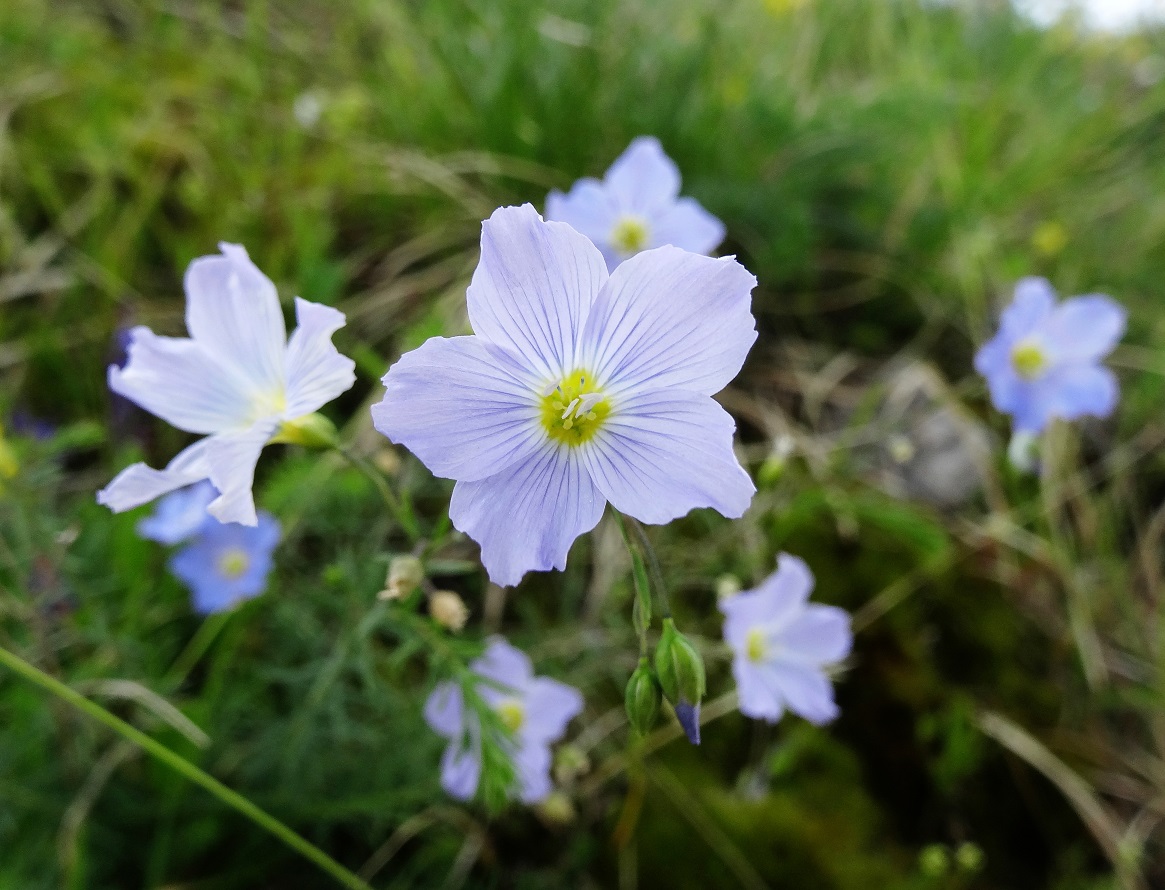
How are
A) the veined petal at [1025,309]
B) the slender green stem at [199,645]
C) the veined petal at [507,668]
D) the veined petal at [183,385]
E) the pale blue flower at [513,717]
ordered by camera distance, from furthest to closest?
the veined petal at [1025,309] < the slender green stem at [199,645] < the veined petal at [507,668] < the pale blue flower at [513,717] < the veined petal at [183,385]

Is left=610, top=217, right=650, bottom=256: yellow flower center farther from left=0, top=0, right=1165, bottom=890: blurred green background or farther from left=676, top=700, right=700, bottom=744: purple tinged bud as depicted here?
left=676, top=700, right=700, bottom=744: purple tinged bud

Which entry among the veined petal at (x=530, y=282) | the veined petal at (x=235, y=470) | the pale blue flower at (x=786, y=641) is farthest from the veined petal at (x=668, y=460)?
the pale blue flower at (x=786, y=641)

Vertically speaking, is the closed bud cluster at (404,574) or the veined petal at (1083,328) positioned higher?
the closed bud cluster at (404,574)

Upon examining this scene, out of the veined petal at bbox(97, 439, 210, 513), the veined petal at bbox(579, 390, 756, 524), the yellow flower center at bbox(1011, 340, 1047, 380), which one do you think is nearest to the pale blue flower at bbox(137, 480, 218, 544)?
the veined petal at bbox(97, 439, 210, 513)

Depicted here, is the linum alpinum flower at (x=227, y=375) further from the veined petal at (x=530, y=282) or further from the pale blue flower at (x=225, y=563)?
the pale blue flower at (x=225, y=563)

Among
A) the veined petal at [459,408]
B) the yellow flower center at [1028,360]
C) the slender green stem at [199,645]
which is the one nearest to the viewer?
the veined petal at [459,408]

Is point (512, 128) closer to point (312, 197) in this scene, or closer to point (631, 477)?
point (312, 197)

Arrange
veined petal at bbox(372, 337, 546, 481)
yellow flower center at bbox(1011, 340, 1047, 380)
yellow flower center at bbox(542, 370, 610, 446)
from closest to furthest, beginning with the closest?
veined petal at bbox(372, 337, 546, 481) → yellow flower center at bbox(542, 370, 610, 446) → yellow flower center at bbox(1011, 340, 1047, 380)
